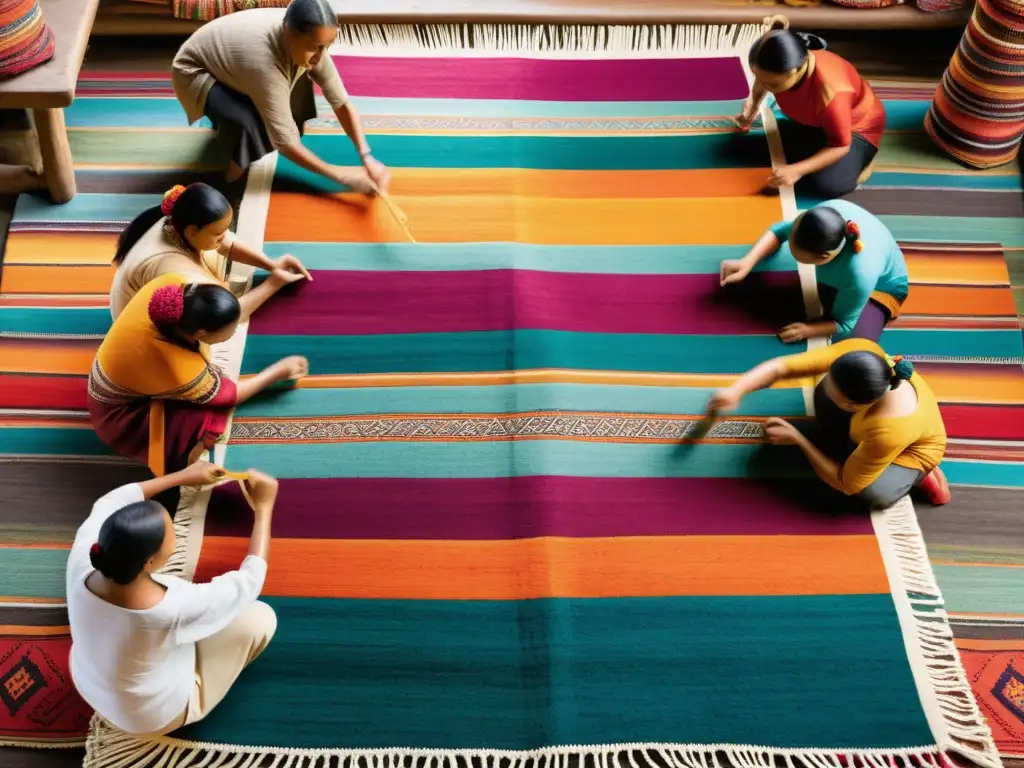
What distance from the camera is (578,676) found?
84.7 inches

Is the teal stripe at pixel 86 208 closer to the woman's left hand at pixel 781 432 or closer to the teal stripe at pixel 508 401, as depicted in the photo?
the teal stripe at pixel 508 401

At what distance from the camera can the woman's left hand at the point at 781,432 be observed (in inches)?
95.7

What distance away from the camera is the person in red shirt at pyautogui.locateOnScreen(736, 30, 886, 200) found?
2.73 metres

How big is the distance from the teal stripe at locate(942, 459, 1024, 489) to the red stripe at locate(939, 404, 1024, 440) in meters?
0.08

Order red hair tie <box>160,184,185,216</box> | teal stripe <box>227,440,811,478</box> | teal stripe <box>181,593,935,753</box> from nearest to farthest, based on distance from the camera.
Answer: teal stripe <box>181,593,935,753</box> < red hair tie <box>160,184,185,216</box> < teal stripe <box>227,440,811,478</box>

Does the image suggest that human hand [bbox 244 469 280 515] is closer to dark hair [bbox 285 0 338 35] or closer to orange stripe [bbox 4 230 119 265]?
orange stripe [bbox 4 230 119 265]

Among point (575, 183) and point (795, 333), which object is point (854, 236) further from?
point (575, 183)

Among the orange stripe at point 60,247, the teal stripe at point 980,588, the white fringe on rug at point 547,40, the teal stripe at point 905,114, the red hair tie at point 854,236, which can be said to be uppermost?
the red hair tie at point 854,236

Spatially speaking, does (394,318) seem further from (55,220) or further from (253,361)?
(55,220)

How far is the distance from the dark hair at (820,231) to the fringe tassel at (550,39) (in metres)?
1.19

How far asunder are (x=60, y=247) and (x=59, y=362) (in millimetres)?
413

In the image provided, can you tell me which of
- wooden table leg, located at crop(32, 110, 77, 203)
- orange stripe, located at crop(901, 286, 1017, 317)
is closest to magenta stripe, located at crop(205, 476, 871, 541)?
orange stripe, located at crop(901, 286, 1017, 317)

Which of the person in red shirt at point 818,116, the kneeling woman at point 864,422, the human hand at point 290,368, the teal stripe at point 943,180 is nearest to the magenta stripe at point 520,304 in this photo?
the human hand at point 290,368

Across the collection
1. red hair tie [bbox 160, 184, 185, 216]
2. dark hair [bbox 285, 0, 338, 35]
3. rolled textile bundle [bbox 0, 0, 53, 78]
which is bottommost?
red hair tie [bbox 160, 184, 185, 216]
